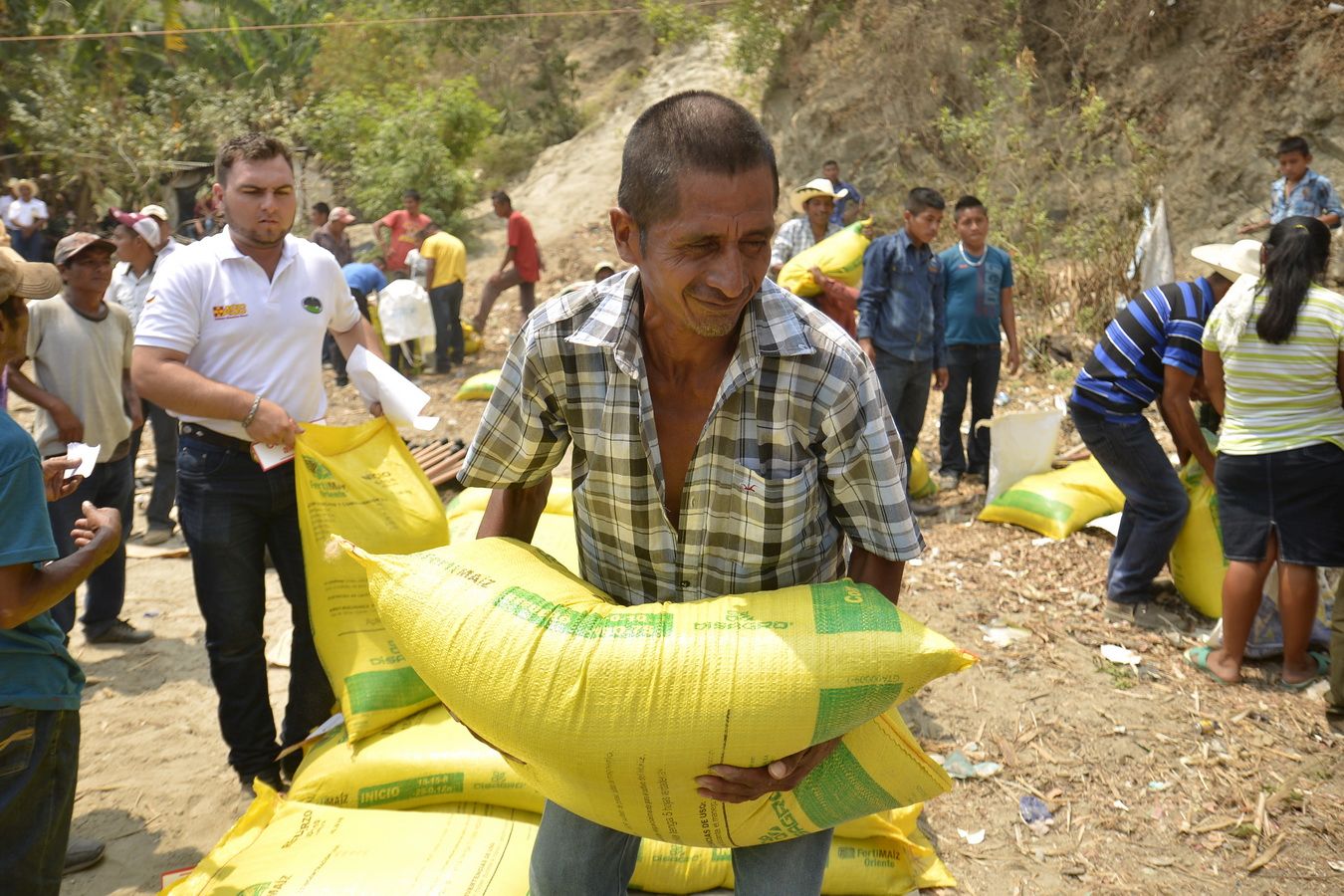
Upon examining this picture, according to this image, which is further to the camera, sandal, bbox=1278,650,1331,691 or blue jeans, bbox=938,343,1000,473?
blue jeans, bbox=938,343,1000,473

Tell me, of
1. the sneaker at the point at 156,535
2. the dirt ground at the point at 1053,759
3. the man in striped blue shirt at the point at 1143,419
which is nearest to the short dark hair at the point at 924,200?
the man in striped blue shirt at the point at 1143,419

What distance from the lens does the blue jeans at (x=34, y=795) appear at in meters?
1.95

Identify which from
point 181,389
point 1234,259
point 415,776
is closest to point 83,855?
point 415,776

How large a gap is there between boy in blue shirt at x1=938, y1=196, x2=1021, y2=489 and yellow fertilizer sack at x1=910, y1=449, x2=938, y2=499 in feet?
0.78

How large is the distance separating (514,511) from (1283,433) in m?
2.90

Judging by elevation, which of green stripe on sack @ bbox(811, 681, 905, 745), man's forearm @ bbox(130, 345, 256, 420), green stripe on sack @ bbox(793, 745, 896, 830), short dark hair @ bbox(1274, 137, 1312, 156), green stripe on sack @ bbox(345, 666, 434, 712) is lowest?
green stripe on sack @ bbox(345, 666, 434, 712)

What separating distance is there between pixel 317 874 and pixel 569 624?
4.03 feet

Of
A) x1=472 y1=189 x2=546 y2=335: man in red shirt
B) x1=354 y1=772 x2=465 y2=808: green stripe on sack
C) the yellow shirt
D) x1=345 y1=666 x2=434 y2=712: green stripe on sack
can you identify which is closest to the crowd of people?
x1=345 y1=666 x2=434 y2=712: green stripe on sack

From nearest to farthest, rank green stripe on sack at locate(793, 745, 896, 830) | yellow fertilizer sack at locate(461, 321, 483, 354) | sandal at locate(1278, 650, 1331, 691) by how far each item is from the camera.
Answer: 1. green stripe on sack at locate(793, 745, 896, 830)
2. sandal at locate(1278, 650, 1331, 691)
3. yellow fertilizer sack at locate(461, 321, 483, 354)

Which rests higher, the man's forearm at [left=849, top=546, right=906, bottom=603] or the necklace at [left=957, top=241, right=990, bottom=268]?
the necklace at [left=957, top=241, right=990, bottom=268]

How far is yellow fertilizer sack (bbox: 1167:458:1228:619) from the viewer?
420 cm

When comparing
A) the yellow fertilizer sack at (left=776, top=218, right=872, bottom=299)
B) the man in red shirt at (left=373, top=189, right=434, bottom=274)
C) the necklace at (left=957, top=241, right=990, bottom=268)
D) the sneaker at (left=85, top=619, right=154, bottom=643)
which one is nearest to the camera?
the sneaker at (left=85, top=619, right=154, bottom=643)

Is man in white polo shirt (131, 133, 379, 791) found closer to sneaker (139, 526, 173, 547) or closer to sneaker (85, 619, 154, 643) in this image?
sneaker (85, 619, 154, 643)

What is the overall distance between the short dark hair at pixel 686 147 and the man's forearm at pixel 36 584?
1356mm
